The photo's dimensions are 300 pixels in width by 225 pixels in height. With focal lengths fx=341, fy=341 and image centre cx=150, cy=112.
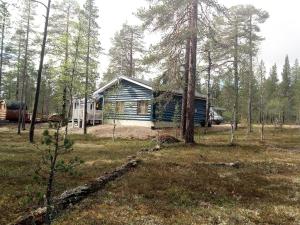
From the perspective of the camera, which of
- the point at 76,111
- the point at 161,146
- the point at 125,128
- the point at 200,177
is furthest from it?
the point at 76,111

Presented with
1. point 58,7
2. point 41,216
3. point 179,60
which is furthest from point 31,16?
point 41,216

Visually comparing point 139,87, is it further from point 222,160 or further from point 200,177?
point 200,177

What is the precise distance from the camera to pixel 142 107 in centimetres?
4200

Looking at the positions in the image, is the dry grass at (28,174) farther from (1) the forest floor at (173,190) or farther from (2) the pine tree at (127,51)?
(2) the pine tree at (127,51)

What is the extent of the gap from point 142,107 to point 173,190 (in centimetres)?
2976

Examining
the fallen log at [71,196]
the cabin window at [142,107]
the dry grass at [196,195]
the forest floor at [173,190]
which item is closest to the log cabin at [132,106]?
the cabin window at [142,107]

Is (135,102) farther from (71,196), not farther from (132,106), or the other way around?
(71,196)

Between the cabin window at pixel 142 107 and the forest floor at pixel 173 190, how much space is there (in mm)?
20272

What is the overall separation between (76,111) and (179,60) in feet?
74.6

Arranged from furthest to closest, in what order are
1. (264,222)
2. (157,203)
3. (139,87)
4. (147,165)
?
(139,87)
(147,165)
(157,203)
(264,222)

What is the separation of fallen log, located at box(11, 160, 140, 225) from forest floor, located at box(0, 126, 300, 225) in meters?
0.30

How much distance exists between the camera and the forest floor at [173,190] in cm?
966

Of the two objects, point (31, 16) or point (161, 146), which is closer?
point (161, 146)

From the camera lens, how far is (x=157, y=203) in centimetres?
1099
